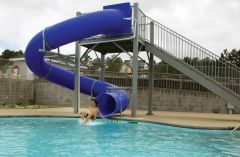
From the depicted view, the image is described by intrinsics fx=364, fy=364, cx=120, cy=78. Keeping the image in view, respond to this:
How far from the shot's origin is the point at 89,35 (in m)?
15.8

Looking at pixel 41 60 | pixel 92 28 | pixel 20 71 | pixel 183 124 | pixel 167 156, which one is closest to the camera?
pixel 167 156

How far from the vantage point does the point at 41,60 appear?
1719 cm

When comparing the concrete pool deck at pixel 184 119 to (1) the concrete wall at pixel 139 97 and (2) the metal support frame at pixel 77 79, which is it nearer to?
(2) the metal support frame at pixel 77 79

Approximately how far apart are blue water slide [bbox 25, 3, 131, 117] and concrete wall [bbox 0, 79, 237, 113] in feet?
18.7

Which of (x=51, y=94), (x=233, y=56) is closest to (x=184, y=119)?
(x=51, y=94)

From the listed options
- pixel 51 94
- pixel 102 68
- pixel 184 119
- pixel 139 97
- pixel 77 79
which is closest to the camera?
pixel 184 119

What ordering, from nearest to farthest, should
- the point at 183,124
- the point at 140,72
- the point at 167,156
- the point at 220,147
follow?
the point at 167,156, the point at 220,147, the point at 183,124, the point at 140,72

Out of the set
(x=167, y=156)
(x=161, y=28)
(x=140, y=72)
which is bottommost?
(x=167, y=156)

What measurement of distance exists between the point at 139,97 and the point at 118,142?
1426 cm

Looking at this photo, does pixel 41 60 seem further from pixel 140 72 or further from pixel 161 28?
pixel 140 72

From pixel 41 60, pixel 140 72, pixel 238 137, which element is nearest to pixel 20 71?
pixel 140 72

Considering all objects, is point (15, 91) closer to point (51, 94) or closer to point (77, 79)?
point (51, 94)

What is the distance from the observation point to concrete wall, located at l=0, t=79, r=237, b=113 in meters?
21.7

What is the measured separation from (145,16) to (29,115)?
23.8 feet
